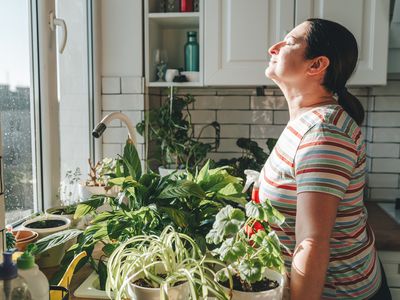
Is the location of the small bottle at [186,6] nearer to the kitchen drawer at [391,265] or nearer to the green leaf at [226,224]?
the kitchen drawer at [391,265]

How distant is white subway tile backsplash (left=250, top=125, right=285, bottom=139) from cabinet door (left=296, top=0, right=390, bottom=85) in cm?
57

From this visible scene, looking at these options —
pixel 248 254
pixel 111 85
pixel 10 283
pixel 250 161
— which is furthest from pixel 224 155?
pixel 10 283

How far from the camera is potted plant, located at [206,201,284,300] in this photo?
793 mm

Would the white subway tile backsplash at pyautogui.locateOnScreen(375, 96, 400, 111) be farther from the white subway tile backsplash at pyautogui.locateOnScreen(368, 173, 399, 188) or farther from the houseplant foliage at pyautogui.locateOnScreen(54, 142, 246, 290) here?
the houseplant foliage at pyautogui.locateOnScreen(54, 142, 246, 290)

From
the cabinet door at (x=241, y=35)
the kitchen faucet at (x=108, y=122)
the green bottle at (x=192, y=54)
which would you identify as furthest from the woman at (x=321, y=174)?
the green bottle at (x=192, y=54)

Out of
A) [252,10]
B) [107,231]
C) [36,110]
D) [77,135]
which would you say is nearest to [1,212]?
[107,231]

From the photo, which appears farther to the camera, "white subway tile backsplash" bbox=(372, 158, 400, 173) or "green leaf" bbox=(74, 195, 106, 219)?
"white subway tile backsplash" bbox=(372, 158, 400, 173)

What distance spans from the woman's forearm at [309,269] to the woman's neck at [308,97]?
1.27 ft

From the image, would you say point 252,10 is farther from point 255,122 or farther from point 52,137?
point 52,137

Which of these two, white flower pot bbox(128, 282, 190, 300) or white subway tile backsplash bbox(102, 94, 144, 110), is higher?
white subway tile backsplash bbox(102, 94, 144, 110)

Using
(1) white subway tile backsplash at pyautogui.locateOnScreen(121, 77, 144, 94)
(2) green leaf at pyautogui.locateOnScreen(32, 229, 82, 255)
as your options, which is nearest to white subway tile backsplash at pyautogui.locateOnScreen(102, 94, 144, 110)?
(1) white subway tile backsplash at pyautogui.locateOnScreen(121, 77, 144, 94)

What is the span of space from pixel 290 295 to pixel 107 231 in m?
0.47

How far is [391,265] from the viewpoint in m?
1.78

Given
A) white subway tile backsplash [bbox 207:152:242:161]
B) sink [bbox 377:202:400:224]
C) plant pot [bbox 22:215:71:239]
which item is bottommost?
sink [bbox 377:202:400:224]
